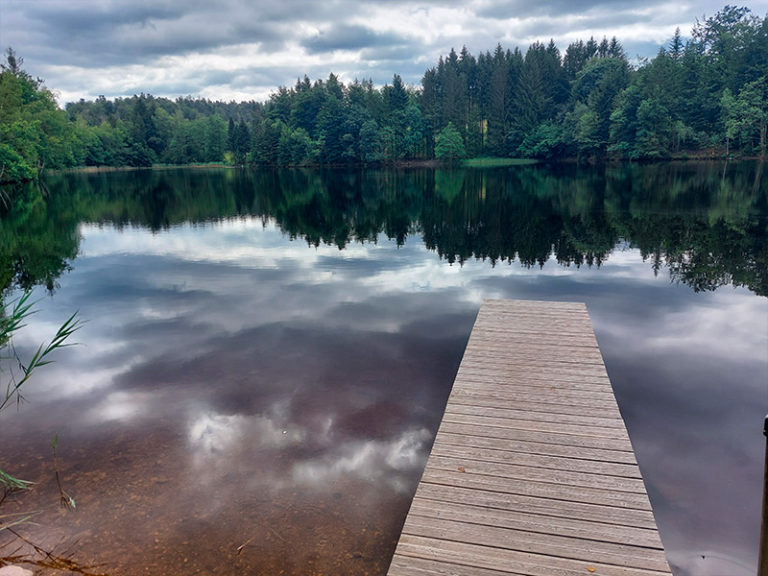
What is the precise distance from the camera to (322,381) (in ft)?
32.6

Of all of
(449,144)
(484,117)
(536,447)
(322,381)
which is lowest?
(322,381)

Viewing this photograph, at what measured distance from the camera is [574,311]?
11.7 meters

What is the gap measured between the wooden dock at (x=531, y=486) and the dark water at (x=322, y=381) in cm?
101

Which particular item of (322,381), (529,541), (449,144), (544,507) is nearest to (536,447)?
(544,507)

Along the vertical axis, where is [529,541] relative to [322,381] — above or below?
above

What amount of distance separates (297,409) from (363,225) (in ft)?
71.8

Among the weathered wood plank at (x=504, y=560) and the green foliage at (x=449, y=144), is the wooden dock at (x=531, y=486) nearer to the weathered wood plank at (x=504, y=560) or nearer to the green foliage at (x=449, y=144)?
the weathered wood plank at (x=504, y=560)

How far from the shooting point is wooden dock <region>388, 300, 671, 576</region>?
4.43 meters

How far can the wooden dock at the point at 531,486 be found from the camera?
4434mm

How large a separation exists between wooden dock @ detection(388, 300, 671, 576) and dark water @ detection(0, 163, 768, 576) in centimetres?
101

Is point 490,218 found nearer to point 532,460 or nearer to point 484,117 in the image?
point 532,460

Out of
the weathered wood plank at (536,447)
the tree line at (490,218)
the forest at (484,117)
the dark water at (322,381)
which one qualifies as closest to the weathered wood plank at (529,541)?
the dark water at (322,381)

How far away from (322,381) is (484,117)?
103256mm

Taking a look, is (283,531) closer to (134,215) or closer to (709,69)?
(134,215)
